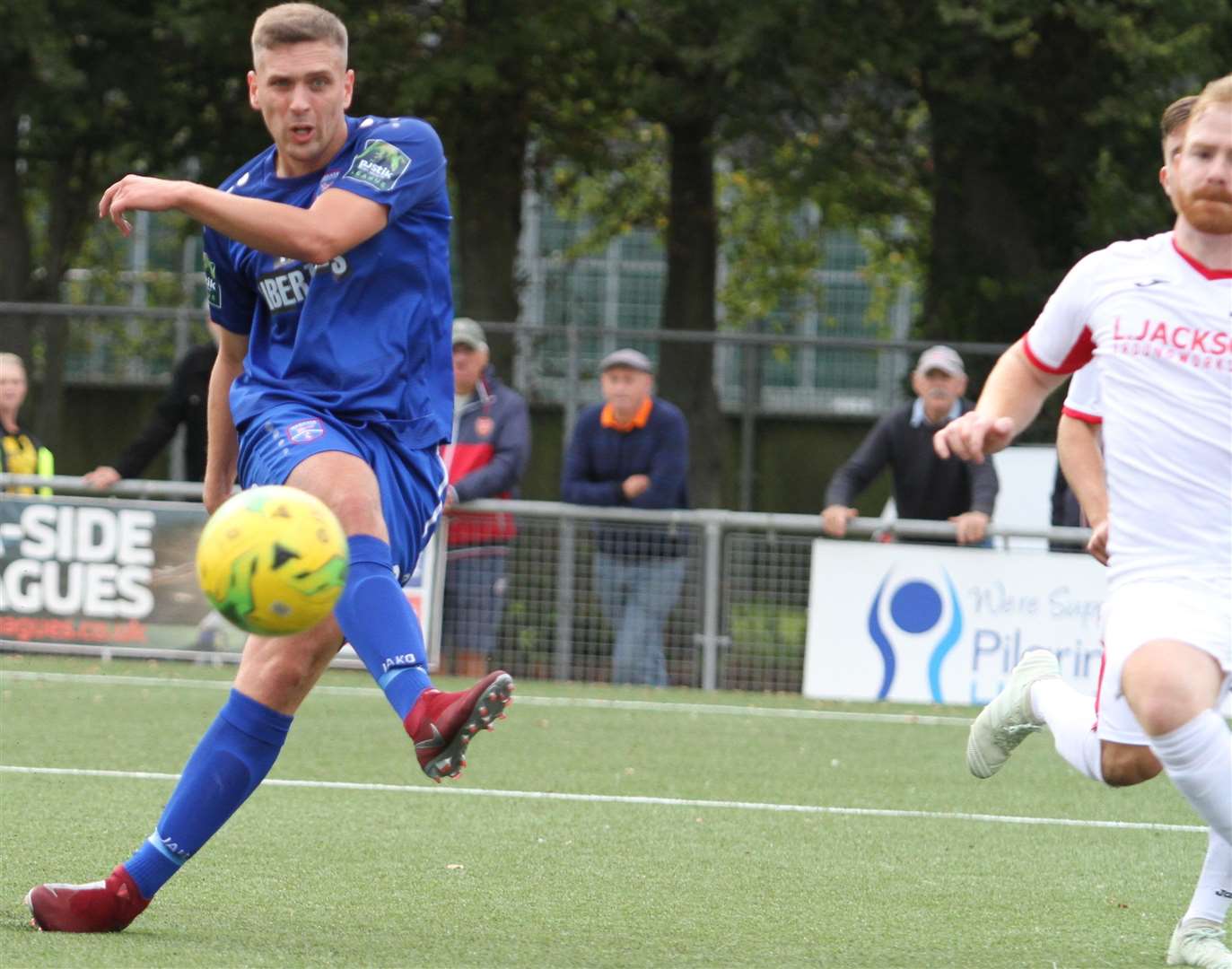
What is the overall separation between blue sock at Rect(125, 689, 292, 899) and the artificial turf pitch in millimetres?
171

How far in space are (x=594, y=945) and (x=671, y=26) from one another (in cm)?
1439

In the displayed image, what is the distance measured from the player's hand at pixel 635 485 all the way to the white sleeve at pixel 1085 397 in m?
7.54

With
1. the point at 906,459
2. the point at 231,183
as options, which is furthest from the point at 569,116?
the point at 231,183

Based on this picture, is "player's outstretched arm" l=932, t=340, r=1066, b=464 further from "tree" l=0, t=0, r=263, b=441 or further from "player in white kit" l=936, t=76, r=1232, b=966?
"tree" l=0, t=0, r=263, b=441

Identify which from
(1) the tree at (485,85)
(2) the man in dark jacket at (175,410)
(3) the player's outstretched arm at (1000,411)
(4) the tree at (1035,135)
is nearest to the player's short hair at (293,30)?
(3) the player's outstretched arm at (1000,411)

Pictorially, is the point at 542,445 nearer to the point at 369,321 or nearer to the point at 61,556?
the point at 61,556

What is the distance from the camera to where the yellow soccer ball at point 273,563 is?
4.52m

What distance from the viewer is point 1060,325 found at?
194 inches

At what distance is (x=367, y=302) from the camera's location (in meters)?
5.19

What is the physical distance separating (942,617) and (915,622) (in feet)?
0.53

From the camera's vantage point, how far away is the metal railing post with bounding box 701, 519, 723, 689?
1291 cm

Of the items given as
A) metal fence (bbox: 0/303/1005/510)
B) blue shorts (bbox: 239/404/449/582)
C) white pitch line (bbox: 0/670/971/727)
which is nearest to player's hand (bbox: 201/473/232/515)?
blue shorts (bbox: 239/404/449/582)

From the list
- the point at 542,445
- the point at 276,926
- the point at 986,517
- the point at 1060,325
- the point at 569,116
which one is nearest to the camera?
the point at 1060,325

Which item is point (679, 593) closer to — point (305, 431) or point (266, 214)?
point (305, 431)
